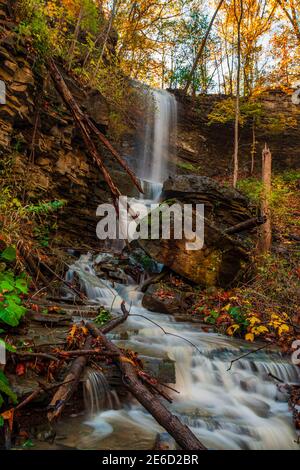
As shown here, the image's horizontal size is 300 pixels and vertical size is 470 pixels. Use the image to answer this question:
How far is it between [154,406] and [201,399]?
1.54 metres

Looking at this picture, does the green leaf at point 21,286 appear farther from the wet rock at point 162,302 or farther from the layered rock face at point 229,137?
the layered rock face at point 229,137

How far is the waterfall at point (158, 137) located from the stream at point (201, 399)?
9.30m

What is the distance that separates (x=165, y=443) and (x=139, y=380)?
557 millimetres

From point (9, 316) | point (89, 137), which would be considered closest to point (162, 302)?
point (89, 137)

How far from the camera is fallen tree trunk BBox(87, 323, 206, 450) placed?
7.58 feet

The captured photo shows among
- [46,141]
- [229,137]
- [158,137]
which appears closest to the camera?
[46,141]

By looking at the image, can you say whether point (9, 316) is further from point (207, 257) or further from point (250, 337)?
point (207, 257)

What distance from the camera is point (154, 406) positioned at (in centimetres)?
262

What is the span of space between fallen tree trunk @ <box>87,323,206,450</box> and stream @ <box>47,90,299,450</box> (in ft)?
1.05


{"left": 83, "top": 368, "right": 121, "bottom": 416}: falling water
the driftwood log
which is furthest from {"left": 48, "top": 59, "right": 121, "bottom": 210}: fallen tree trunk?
{"left": 83, "top": 368, "right": 121, "bottom": 416}: falling water

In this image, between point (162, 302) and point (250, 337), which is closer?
point (250, 337)

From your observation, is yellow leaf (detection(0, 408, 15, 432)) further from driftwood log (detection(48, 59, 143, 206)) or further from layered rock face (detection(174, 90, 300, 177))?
layered rock face (detection(174, 90, 300, 177))

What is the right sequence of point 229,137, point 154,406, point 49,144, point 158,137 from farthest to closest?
1. point 229,137
2. point 158,137
3. point 49,144
4. point 154,406

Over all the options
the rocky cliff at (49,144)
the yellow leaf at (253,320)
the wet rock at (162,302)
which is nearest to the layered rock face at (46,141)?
the rocky cliff at (49,144)
